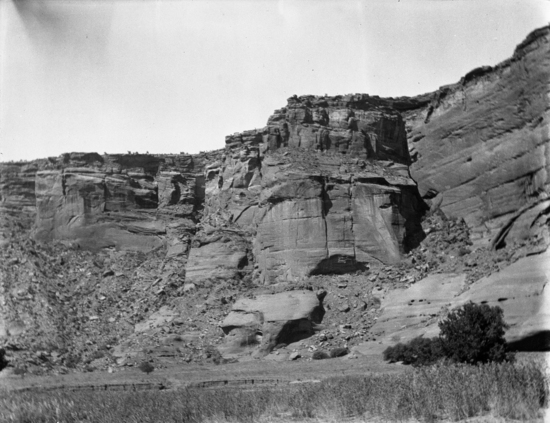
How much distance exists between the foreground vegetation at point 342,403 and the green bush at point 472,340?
13.6 metres

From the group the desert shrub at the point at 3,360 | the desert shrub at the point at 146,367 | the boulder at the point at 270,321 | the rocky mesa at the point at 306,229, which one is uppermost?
the rocky mesa at the point at 306,229

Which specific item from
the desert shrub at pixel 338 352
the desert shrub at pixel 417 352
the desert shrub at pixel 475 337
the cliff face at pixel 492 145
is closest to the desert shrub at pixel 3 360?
the desert shrub at pixel 338 352

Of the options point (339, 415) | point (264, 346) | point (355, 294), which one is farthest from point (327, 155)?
point (339, 415)

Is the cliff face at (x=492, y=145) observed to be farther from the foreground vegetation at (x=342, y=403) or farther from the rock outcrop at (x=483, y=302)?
the foreground vegetation at (x=342, y=403)

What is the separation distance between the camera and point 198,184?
9075cm

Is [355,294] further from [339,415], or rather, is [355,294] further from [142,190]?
[339,415]

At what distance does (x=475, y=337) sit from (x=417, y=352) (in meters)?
6.21

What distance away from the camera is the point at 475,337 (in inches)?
1587

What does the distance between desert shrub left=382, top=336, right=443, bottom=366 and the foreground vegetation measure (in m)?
16.9

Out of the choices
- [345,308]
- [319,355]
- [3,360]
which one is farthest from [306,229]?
[3,360]

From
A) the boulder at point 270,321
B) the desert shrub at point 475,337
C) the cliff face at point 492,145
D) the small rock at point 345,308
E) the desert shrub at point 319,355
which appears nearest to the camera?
the desert shrub at point 475,337

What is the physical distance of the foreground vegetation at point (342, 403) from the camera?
2211 cm

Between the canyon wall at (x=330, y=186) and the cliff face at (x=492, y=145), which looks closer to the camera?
the cliff face at (x=492, y=145)

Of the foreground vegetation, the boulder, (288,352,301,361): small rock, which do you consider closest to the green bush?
(288,352,301,361): small rock
